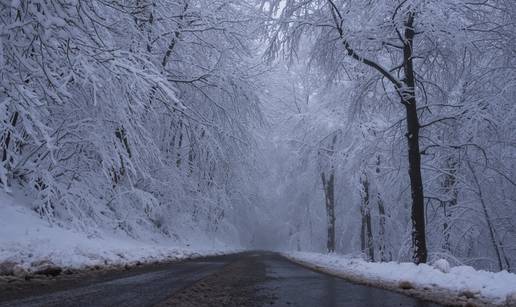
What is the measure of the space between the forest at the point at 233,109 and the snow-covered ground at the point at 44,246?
448 millimetres

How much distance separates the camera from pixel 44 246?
27.1 ft

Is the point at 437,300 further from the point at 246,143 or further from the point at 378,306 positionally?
the point at 246,143

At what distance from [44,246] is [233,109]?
11858 mm

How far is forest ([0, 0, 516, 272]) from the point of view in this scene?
742cm

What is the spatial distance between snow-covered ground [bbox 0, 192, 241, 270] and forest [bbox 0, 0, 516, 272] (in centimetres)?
45

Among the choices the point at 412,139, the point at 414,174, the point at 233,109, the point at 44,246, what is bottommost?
the point at 44,246

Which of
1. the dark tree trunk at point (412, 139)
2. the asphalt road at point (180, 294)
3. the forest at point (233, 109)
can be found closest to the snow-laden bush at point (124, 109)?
the forest at point (233, 109)

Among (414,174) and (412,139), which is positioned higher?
(412,139)

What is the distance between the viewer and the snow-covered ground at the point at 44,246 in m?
7.57

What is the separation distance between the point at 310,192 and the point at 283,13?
845 inches

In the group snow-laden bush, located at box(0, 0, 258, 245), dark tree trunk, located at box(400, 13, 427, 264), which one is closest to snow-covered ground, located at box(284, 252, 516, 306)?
dark tree trunk, located at box(400, 13, 427, 264)

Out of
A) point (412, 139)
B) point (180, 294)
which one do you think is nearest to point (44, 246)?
point (180, 294)

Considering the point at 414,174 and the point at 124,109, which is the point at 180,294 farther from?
the point at 414,174

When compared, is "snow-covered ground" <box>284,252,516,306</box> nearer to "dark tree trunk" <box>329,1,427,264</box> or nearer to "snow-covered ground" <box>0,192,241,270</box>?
"dark tree trunk" <box>329,1,427,264</box>
